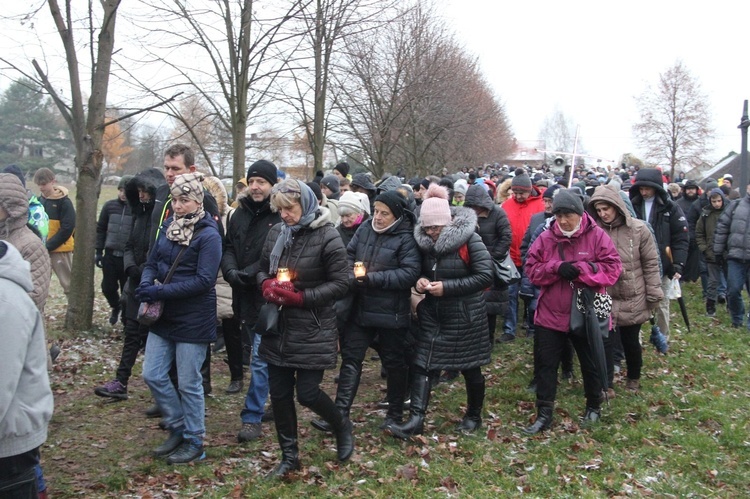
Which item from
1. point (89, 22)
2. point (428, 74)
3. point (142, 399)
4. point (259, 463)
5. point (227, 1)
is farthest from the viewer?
point (428, 74)

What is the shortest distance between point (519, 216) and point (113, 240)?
18.7 ft

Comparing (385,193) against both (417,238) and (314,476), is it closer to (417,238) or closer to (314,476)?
(417,238)

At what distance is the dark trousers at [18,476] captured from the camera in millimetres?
3162

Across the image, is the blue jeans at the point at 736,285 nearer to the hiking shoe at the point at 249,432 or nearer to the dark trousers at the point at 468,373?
the dark trousers at the point at 468,373

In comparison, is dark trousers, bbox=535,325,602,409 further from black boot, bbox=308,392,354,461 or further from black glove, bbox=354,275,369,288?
black boot, bbox=308,392,354,461

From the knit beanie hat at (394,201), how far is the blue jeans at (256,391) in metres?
1.66

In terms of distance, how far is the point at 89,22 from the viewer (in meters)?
9.84

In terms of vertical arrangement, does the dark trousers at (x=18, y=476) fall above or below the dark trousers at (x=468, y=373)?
above

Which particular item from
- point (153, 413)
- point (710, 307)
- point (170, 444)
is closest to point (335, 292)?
point (170, 444)

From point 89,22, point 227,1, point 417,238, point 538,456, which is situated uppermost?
point 227,1

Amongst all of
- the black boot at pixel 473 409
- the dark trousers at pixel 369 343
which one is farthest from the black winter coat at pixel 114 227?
the black boot at pixel 473 409

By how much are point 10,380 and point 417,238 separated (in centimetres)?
363

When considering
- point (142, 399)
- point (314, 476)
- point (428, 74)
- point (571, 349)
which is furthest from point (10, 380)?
point (428, 74)

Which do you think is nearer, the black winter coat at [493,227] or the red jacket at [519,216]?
the black winter coat at [493,227]
